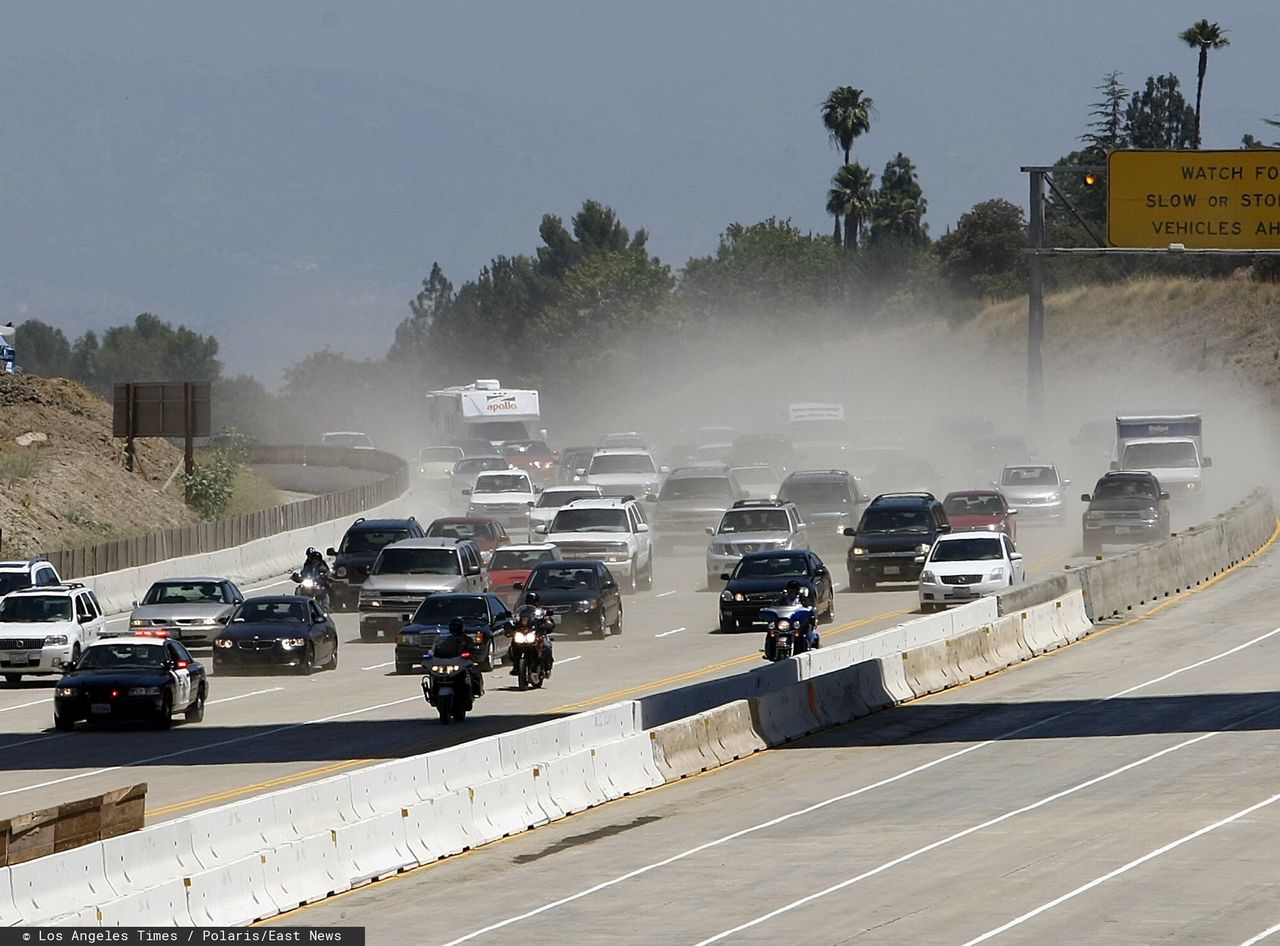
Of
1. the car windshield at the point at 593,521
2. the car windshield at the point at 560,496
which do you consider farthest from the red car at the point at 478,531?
the car windshield at the point at 560,496

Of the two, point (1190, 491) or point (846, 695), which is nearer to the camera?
point (846, 695)

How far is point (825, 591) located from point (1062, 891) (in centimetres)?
2276

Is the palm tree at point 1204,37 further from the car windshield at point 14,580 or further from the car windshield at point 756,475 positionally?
the car windshield at point 14,580

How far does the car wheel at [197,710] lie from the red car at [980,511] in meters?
23.2

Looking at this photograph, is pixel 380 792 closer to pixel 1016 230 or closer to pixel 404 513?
pixel 404 513

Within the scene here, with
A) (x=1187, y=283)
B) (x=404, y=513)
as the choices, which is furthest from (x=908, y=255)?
(x=404, y=513)

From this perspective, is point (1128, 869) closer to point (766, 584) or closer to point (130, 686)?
point (130, 686)

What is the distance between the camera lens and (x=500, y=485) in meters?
60.8

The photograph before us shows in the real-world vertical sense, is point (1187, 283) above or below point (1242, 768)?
above

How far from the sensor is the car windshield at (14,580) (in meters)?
38.5

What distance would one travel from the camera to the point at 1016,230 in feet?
472

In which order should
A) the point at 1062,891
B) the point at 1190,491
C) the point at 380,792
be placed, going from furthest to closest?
1. the point at 1190,491
2. the point at 380,792
3. the point at 1062,891

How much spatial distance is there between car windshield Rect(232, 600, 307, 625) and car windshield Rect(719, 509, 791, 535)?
12674 millimetres

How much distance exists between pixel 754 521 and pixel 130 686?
19.8m
